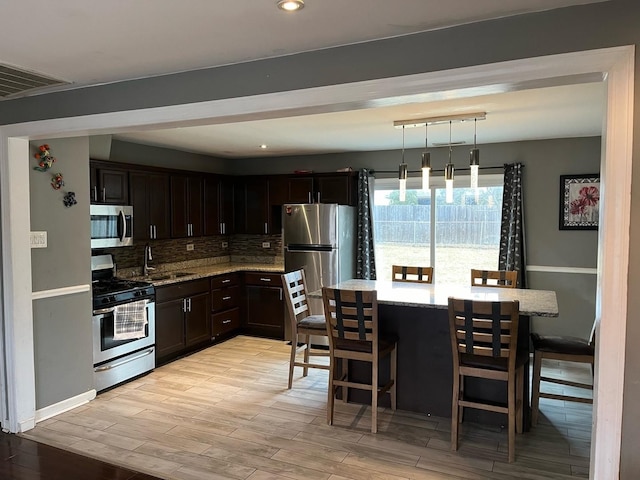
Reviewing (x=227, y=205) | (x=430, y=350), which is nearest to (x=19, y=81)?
(x=430, y=350)

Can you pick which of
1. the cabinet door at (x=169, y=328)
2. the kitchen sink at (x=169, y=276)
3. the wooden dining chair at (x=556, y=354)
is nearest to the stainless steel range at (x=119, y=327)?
the cabinet door at (x=169, y=328)

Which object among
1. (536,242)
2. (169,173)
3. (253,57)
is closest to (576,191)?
(536,242)

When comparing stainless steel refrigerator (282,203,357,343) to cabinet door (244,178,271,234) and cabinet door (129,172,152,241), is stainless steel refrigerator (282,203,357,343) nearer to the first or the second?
cabinet door (244,178,271,234)

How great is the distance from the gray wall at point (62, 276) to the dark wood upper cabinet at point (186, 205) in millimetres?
1670

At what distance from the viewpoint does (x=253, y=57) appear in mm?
2482

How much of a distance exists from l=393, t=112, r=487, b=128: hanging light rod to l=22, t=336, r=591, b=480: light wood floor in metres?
2.44

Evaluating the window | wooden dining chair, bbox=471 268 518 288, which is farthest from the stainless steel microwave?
wooden dining chair, bbox=471 268 518 288

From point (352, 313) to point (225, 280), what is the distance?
2896 mm

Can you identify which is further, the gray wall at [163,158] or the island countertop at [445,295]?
the gray wall at [163,158]

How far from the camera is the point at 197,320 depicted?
554cm

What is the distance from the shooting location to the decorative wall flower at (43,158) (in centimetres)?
359

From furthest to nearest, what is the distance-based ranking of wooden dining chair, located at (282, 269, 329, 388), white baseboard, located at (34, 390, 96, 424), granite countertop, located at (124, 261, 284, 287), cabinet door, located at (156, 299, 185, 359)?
granite countertop, located at (124, 261, 284, 287) → cabinet door, located at (156, 299, 185, 359) → wooden dining chair, located at (282, 269, 329, 388) → white baseboard, located at (34, 390, 96, 424)

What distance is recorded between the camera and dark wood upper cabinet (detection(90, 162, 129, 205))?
4.66m

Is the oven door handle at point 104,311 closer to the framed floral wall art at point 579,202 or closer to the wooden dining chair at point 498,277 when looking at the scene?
the wooden dining chair at point 498,277
